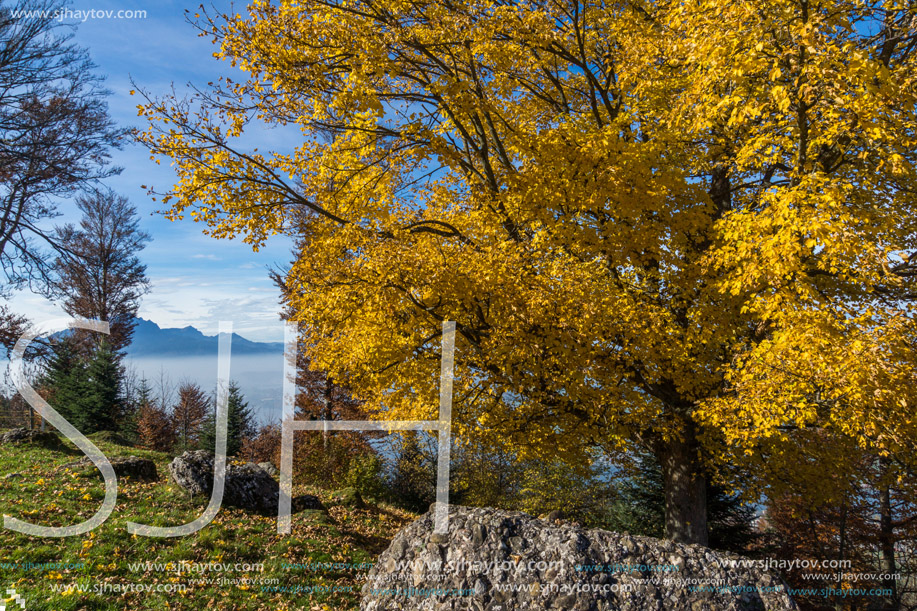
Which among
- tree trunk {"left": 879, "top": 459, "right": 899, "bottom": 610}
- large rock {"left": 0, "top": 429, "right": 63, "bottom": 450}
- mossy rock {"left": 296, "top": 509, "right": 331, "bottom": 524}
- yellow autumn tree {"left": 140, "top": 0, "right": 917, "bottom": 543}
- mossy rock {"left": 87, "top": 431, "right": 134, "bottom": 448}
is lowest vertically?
tree trunk {"left": 879, "top": 459, "right": 899, "bottom": 610}

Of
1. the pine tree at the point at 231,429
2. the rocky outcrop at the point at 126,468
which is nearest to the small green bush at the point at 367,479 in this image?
the rocky outcrop at the point at 126,468

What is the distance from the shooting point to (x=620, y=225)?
727 centimetres

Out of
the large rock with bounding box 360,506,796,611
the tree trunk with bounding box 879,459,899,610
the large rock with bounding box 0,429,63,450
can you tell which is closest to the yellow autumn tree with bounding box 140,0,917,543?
the large rock with bounding box 360,506,796,611

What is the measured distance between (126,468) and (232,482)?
228 centimetres

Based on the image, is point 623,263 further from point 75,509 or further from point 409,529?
point 75,509

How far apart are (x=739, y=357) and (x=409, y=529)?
16.8 feet

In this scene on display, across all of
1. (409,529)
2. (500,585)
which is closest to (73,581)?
(409,529)

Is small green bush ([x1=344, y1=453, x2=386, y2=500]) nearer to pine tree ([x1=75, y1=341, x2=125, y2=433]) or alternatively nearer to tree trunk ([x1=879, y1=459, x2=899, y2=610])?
pine tree ([x1=75, y1=341, x2=125, y2=433])

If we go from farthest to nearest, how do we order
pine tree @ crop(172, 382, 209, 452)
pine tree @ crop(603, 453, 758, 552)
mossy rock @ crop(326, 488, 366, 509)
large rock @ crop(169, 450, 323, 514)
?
pine tree @ crop(172, 382, 209, 452), pine tree @ crop(603, 453, 758, 552), mossy rock @ crop(326, 488, 366, 509), large rock @ crop(169, 450, 323, 514)

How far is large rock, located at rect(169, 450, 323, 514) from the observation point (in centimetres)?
869

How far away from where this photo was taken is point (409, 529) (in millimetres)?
6297

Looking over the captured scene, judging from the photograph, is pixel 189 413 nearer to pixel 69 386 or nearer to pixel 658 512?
pixel 69 386

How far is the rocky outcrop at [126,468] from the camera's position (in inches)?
360

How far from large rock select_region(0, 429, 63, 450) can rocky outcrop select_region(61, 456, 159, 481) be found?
8.69ft
